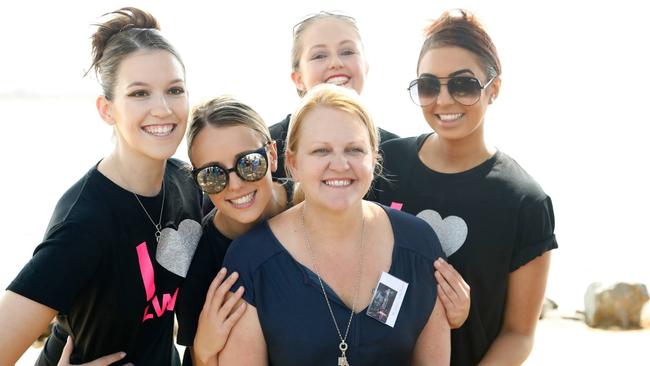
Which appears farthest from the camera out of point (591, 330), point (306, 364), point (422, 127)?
point (422, 127)

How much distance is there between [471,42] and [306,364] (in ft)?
5.69

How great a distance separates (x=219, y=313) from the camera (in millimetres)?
3457

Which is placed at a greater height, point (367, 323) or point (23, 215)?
point (367, 323)

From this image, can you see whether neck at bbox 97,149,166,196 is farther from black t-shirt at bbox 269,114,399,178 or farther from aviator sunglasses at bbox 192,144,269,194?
black t-shirt at bbox 269,114,399,178

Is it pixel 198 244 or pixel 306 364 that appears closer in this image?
pixel 306 364

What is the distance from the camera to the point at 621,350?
6.82 meters

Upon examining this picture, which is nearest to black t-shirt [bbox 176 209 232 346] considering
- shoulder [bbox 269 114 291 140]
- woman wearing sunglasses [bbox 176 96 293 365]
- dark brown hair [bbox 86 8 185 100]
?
woman wearing sunglasses [bbox 176 96 293 365]

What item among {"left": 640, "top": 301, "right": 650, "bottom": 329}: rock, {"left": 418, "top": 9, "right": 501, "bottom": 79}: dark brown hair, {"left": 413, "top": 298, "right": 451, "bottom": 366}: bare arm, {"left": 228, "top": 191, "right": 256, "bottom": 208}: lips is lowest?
{"left": 640, "top": 301, "right": 650, "bottom": 329}: rock

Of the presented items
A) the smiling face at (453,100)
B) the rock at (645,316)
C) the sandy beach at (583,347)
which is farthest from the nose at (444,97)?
the rock at (645,316)

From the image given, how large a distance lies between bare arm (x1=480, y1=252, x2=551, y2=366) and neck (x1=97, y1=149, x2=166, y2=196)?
70.2 inches

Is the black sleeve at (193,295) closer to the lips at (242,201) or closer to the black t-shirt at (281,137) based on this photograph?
the lips at (242,201)

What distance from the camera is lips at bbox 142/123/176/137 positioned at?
3.85 m

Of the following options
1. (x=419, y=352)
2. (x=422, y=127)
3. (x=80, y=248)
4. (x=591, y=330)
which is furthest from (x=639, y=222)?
(x=80, y=248)

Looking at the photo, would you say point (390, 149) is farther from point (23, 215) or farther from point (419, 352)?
point (23, 215)
